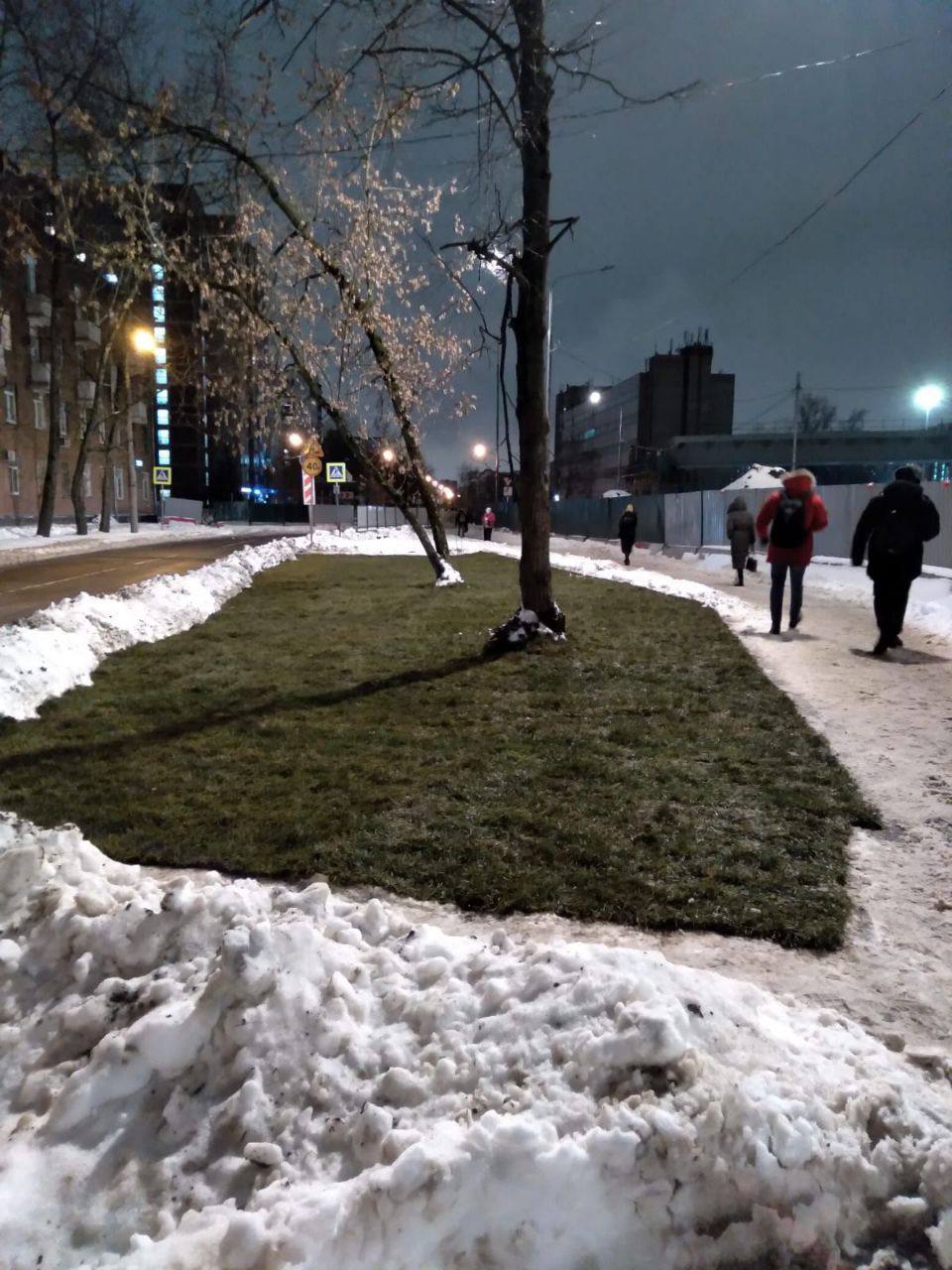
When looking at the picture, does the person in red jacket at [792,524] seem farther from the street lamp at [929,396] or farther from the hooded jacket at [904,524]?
the street lamp at [929,396]

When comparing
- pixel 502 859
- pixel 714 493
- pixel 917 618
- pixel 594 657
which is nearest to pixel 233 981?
pixel 502 859

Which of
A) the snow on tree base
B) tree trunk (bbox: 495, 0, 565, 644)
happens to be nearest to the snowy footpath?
the snow on tree base

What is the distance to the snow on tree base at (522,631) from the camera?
882 centimetres

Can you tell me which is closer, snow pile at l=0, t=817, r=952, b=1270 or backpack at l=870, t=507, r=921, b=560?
snow pile at l=0, t=817, r=952, b=1270

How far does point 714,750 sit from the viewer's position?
18.0 ft

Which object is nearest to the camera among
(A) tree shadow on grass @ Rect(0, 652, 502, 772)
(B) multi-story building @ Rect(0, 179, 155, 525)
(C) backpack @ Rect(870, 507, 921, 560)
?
(A) tree shadow on grass @ Rect(0, 652, 502, 772)

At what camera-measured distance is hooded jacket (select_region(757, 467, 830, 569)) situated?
364 inches

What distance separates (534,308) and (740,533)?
10.2 m

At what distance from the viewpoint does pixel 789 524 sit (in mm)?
9406

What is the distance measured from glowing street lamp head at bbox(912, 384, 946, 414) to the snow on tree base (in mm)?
46712

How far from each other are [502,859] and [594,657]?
487cm

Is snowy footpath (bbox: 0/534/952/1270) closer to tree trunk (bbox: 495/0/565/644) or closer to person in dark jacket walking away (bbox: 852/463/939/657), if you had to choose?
tree trunk (bbox: 495/0/565/644)

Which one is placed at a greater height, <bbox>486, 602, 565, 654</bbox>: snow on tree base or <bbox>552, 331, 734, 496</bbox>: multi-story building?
<bbox>552, 331, 734, 496</bbox>: multi-story building

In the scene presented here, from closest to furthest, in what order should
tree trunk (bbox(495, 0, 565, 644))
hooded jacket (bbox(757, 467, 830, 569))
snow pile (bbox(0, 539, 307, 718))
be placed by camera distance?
snow pile (bbox(0, 539, 307, 718))
tree trunk (bbox(495, 0, 565, 644))
hooded jacket (bbox(757, 467, 830, 569))
